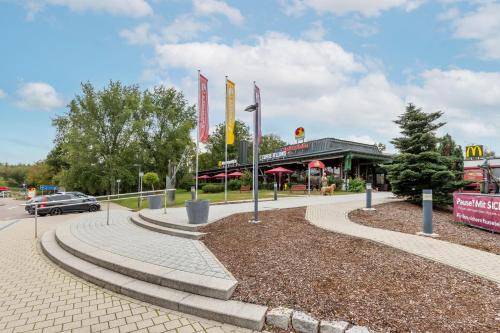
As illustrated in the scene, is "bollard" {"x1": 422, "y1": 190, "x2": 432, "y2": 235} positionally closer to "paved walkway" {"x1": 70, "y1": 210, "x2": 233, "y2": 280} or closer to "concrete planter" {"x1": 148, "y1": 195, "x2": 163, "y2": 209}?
"paved walkway" {"x1": 70, "y1": 210, "x2": 233, "y2": 280}

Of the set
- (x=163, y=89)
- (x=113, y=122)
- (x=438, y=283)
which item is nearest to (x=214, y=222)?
(x=438, y=283)

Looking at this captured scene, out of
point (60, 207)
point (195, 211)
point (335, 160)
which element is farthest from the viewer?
point (335, 160)

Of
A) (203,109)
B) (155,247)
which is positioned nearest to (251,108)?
(203,109)

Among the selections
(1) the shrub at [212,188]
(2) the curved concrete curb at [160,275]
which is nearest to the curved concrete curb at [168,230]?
(2) the curved concrete curb at [160,275]

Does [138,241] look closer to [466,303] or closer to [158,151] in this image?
[466,303]

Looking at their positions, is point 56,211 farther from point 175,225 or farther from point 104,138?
point 104,138

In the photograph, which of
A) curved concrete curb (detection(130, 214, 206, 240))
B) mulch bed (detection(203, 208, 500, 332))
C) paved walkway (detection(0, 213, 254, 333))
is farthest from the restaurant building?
paved walkway (detection(0, 213, 254, 333))

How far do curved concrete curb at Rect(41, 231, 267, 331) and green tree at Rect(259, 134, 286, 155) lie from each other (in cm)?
5286

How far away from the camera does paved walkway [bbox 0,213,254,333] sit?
3.15 meters

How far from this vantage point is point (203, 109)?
12164 mm

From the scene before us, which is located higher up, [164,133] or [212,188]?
[164,133]

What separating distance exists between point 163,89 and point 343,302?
4687 centimetres

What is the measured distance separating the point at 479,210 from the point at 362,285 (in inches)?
291

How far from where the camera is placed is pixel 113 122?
32.4 m
